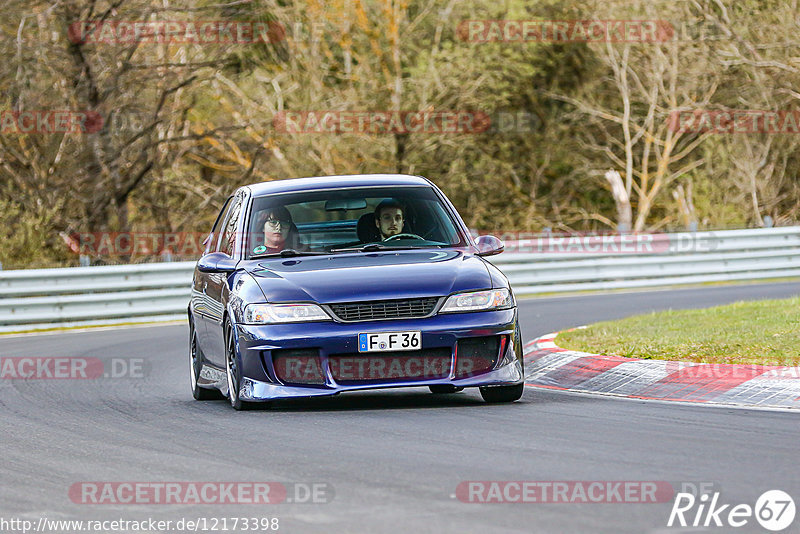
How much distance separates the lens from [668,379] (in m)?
10.9

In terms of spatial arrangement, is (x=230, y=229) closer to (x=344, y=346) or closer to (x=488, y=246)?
(x=488, y=246)

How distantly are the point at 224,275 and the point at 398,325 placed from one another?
186cm

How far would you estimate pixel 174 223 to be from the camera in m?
34.1

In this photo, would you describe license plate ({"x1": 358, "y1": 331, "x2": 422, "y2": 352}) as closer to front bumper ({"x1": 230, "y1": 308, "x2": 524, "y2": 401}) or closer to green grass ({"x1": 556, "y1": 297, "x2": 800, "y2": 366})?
front bumper ({"x1": 230, "y1": 308, "x2": 524, "y2": 401})

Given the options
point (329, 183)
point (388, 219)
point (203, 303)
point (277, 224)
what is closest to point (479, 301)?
point (388, 219)

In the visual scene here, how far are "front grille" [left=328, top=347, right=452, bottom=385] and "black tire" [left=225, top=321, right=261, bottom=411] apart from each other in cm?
79

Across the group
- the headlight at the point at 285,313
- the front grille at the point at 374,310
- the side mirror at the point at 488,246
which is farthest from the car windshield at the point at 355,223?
the front grille at the point at 374,310

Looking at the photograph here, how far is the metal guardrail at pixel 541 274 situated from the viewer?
2150cm

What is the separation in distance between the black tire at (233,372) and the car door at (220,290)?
0.19 m

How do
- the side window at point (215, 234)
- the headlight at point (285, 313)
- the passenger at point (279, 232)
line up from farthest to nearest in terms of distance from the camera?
1. the side window at point (215, 234)
2. the passenger at point (279, 232)
3. the headlight at point (285, 313)

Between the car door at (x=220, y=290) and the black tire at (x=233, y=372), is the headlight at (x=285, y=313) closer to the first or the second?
the black tire at (x=233, y=372)

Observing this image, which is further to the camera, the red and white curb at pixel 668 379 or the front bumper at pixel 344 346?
the red and white curb at pixel 668 379

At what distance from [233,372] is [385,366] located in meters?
1.25

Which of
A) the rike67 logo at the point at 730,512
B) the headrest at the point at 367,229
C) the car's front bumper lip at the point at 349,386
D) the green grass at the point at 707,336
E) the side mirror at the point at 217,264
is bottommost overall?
the green grass at the point at 707,336
